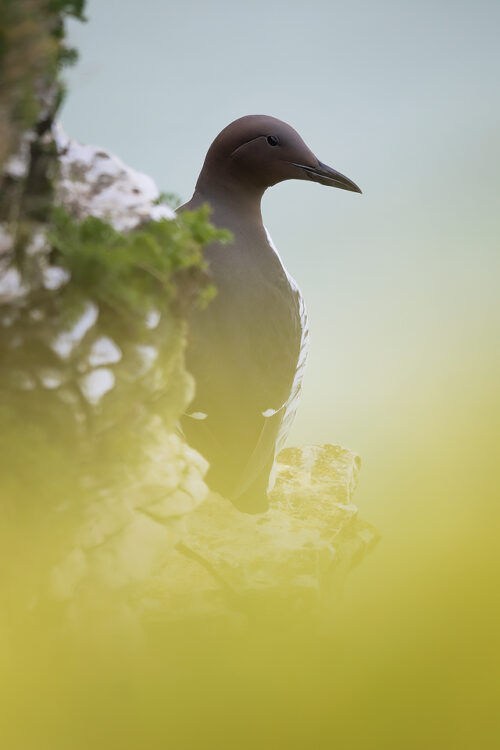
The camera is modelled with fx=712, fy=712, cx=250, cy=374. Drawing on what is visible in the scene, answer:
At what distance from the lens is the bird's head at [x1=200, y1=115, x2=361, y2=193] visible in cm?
150

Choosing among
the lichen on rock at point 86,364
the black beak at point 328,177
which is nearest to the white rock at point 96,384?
the lichen on rock at point 86,364

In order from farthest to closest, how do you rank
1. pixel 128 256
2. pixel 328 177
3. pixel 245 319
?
pixel 328 177, pixel 245 319, pixel 128 256

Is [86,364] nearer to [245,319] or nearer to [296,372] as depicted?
[245,319]

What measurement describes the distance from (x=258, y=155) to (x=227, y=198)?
111 mm

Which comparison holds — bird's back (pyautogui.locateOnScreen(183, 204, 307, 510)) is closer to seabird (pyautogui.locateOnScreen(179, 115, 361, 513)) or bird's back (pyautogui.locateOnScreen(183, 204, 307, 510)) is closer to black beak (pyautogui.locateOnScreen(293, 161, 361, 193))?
seabird (pyautogui.locateOnScreen(179, 115, 361, 513))

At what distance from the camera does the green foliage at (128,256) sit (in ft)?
2.61

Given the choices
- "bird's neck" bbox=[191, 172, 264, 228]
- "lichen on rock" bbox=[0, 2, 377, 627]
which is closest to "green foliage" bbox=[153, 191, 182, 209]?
"lichen on rock" bbox=[0, 2, 377, 627]

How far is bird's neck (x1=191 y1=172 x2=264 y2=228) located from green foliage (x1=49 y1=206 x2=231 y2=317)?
2.15 ft

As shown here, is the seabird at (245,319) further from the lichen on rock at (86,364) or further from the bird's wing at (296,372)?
the lichen on rock at (86,364)

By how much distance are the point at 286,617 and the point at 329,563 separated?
0.88 feet

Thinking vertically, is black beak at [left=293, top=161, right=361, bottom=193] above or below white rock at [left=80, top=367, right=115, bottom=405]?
above

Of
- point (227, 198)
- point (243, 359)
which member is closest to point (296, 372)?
point (243, 359)

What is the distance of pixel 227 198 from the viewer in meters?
1.53

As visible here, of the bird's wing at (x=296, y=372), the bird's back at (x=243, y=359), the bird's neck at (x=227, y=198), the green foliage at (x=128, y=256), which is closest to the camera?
the green foliage at (x=128, y=256)
